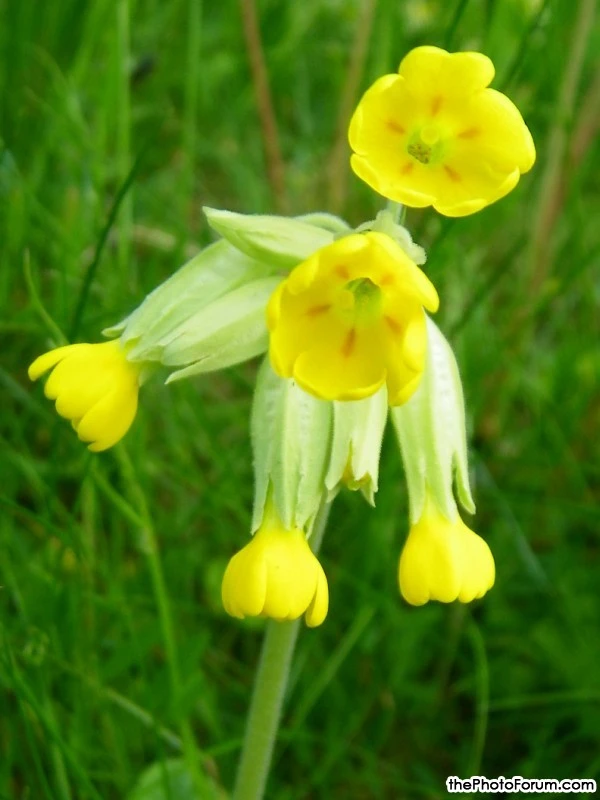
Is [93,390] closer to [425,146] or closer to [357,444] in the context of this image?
[357,444]

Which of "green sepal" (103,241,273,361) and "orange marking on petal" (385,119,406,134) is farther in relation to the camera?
"green sepal" (103,241,273,361)

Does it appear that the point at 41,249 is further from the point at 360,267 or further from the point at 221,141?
the point at 360,267

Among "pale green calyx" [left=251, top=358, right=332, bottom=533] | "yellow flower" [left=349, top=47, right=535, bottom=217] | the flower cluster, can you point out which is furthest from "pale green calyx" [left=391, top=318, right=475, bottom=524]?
"yellow flower" [left=349, top=47, right=535, bottom=217]

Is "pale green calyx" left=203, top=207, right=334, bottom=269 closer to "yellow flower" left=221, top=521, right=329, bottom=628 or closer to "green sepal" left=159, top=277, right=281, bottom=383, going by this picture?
"green sepal" left=159, top=277, right=281, bottom=383

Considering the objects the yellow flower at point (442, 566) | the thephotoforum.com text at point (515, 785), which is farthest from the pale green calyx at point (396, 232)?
the thephotoforum.com text at point (515, 785)

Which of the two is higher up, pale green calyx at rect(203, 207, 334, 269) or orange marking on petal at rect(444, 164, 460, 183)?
orange marking on petal at rect(444, 164, 460, 183)

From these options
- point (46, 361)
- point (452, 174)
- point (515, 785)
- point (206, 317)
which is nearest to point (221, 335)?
point (206, 317)

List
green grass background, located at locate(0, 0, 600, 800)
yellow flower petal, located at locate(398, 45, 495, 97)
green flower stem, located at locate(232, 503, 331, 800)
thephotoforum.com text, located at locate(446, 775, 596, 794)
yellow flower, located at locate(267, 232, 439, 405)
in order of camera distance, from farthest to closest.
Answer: thephotoforum.com text, located at locate(446, 775, 596, 794) < green grass background, located at locate(0, 0, 600, 800) < green flower stem, located at locate(232, 503, 331, 800) < yellow flower petal, located at locate(398, 45, 495, 97) < yellow flower, located at locate(267, 232, 439, 405)
